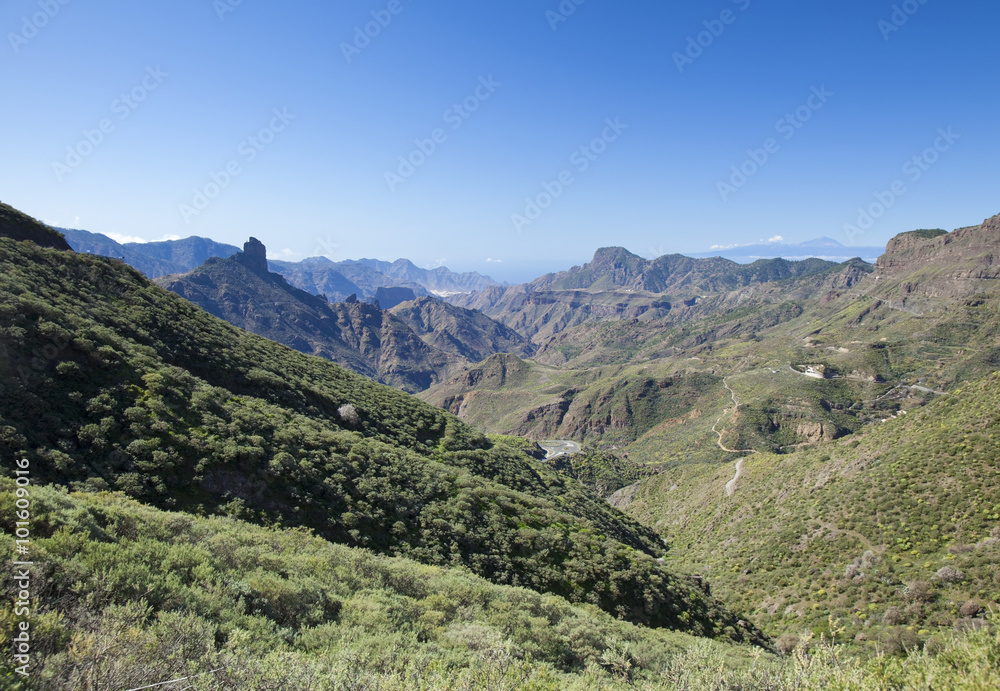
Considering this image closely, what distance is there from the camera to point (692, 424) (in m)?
146

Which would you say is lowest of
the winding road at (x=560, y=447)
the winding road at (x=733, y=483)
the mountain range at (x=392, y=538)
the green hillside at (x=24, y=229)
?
the winding road at (x=560, y=447)

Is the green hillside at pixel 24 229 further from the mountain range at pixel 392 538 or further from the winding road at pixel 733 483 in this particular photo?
the winding road at pixel 733 483

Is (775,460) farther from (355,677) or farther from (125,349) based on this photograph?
(125,349)

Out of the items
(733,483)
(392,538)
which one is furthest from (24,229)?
(733,483)

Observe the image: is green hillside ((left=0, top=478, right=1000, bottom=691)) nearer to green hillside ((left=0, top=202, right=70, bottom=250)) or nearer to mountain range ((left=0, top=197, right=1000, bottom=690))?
mountain range ((left=0, top=197, right=1000, bottom=690))

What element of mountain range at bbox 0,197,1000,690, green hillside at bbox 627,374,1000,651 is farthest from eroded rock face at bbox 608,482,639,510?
green hillside at bbox 627,374,1000,651

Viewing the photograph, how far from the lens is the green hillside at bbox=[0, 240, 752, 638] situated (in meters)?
20.1

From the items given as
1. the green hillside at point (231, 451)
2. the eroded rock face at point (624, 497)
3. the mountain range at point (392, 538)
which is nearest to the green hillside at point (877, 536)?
→ the mountain range at point (392, 538)

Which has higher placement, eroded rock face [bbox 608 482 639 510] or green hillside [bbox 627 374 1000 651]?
green hillside [bbox 627 374 1000 651]

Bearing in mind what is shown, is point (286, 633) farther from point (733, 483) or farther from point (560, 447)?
point (560, 447)

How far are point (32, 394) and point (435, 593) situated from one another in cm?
2172

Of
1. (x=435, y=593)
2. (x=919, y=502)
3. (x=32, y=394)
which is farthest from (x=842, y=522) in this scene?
(x=32, y=394)

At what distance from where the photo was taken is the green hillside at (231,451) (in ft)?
66.1

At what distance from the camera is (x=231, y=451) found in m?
22.8
